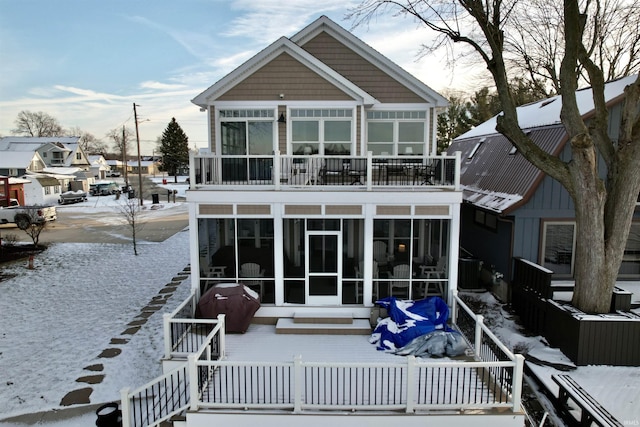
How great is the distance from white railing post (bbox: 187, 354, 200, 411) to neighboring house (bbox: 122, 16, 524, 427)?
0.07ft

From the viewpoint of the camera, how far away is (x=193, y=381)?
626cm

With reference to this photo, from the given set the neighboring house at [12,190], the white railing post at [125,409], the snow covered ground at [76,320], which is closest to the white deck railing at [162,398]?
the white railing post at [125,409]

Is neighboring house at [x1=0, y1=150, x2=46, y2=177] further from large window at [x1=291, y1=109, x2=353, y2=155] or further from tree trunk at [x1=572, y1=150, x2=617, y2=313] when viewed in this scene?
tree trunk at [x1=572, y1=150, x2=617, y2=313]

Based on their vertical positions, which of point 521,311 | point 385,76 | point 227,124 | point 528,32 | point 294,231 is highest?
point 528,32

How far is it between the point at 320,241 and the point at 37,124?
9904cm

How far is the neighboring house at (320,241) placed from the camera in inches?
249

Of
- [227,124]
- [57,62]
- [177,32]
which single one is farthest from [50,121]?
[227,124]

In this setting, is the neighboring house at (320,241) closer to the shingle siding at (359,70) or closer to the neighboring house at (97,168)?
the shingle siding at (359,70)

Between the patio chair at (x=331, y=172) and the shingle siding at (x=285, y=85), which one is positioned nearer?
the patio chair at (x=331, y=172)

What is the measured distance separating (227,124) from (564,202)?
33.1 feet

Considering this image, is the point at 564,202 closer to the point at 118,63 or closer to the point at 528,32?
the point at 528,32

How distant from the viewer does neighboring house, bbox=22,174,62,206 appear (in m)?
34.7

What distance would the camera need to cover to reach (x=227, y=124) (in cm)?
1159

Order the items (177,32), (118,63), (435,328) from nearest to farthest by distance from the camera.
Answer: (435,328) < (177,32) < (118,63)
